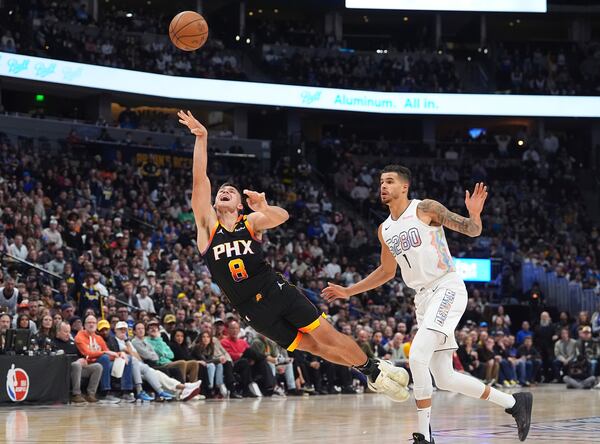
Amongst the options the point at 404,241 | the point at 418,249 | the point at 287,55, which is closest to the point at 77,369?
the point at 404,241

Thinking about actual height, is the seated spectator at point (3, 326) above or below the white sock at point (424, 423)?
above

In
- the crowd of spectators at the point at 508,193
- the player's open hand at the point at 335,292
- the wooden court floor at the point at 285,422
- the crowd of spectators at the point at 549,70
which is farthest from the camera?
the crowd of spectators at the point at 549,70

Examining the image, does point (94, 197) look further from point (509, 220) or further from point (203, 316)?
point (509, 220)

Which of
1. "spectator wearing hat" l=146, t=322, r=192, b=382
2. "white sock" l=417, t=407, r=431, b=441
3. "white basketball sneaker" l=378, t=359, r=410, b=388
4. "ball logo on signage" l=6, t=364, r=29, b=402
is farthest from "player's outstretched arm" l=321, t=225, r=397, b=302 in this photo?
"spectator wearing hat" l=146, t=322, r=192, b=382

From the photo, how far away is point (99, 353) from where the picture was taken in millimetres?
16094

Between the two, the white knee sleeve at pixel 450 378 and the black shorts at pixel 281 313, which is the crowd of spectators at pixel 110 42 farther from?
the white knee sleeve at pixel 450 378

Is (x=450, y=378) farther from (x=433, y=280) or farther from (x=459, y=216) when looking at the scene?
(x=459, y=216)

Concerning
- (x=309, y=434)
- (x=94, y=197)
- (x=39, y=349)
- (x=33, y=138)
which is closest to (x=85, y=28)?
(x=33, y=138)

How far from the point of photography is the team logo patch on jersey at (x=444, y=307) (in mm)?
8406

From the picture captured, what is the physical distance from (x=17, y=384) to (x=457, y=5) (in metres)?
30.5

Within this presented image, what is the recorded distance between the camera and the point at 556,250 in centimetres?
3422

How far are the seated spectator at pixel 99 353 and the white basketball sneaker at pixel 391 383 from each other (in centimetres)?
811

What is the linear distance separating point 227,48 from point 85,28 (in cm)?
690

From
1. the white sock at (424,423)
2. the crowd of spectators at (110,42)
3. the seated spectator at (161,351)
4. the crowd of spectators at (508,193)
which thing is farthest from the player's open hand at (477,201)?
the crowd of spectators at (110,42)
